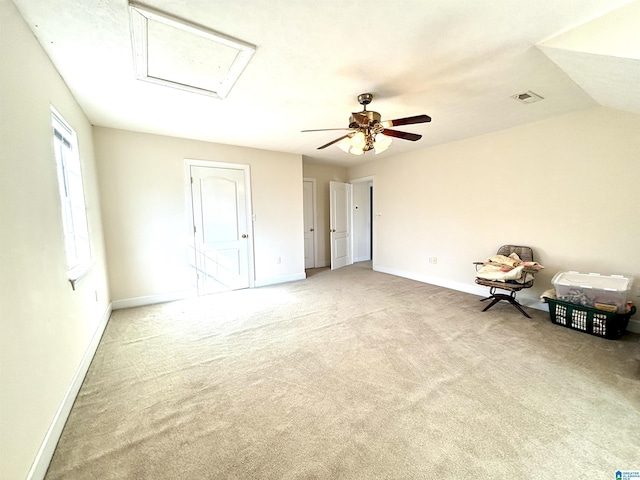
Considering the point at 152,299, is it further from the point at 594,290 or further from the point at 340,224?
A: the point at 594,290

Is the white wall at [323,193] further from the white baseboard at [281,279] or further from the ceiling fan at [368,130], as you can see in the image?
the ceiling fan at [368,130]

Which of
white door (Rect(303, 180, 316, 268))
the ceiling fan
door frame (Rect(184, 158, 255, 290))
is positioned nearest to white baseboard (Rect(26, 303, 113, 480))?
door frame (Rect(184, 158, 255, 290))

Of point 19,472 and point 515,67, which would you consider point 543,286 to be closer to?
point 515,67

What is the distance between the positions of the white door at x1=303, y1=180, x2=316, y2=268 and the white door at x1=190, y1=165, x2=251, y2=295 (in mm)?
1740

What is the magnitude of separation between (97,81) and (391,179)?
4.49 meters

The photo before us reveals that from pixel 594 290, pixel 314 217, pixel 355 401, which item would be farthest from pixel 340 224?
pixel 355 401

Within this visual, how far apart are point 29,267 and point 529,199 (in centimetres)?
475

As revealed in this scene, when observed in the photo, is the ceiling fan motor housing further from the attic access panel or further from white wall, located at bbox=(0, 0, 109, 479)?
white wall, located at bbox=(0, 0, 109, 479)

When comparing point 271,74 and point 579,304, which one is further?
point 579,304

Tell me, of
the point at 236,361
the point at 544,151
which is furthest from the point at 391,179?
the point at 236,361

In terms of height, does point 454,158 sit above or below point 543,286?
above

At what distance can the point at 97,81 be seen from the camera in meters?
2.25

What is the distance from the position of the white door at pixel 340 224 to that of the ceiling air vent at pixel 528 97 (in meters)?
3.70

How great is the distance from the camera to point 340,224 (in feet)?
20.3
